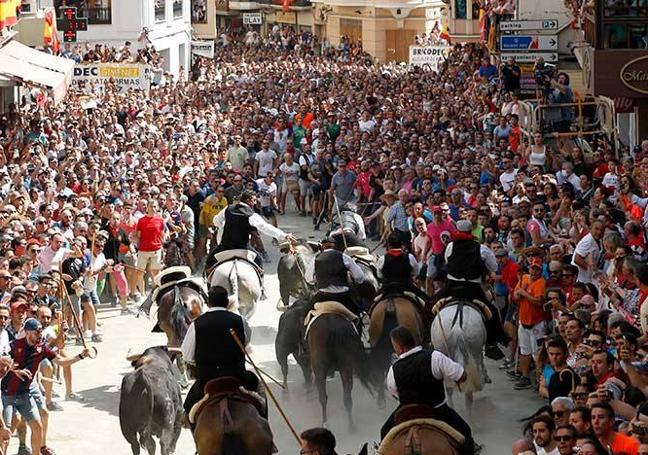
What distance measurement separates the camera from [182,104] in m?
39.8

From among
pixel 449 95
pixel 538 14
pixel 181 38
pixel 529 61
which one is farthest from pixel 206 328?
pixel 181 38

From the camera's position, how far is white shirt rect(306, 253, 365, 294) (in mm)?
15828

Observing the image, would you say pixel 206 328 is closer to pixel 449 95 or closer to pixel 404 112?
pixel 404 112

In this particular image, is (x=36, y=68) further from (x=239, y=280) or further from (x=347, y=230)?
(x=239, y=280)

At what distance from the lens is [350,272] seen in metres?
16.4

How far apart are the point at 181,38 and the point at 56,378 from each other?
4334 cm

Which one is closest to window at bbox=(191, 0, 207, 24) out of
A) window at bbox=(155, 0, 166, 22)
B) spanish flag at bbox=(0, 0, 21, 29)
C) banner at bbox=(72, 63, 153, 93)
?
window at bbox=(155, 0, 166, 22)

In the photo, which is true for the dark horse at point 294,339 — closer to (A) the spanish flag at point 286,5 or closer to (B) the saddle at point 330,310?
(B) the saddle at point 330,310

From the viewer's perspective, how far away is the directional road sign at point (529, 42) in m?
32.2

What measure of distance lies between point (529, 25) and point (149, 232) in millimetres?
13919

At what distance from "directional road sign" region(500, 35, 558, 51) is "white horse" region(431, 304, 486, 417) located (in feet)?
57.7

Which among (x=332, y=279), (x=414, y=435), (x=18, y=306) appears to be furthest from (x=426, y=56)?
(x=414, y=435)

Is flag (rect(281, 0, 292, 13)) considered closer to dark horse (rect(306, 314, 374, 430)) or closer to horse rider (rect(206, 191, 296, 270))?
horse rider (rect(206, 191, 296, 270))

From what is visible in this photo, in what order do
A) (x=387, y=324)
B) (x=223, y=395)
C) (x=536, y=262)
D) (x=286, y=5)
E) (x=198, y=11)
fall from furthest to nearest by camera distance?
1. (x=286, y=5)
2. (x=198, y=11)
3. (x=536, y=262)
4. (x=387, y=324)
5. (x=223, y=395)
